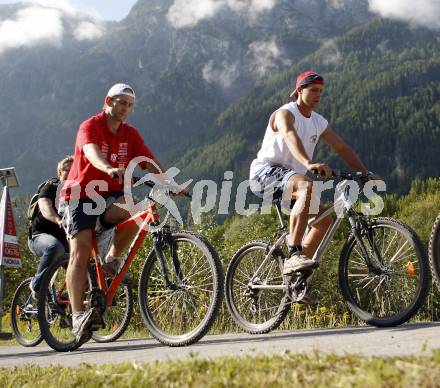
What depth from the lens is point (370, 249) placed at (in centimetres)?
590

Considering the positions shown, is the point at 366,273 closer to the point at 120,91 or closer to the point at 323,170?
the point at 323,170

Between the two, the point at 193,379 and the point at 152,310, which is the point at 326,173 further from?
the point at 193,379

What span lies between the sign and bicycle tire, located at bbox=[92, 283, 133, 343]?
384 centimetres

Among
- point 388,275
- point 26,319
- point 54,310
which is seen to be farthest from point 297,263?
point 26,319

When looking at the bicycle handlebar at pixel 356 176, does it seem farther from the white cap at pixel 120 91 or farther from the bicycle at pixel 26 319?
the bicycle at pixel 26 319

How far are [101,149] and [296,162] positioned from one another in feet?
6.56

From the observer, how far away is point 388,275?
5801mm

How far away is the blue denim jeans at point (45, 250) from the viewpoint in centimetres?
771

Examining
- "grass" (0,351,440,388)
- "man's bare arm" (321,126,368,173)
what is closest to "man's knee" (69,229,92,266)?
"grass" (0,351,440,388)

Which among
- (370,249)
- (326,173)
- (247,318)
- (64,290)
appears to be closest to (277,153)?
(326,173)

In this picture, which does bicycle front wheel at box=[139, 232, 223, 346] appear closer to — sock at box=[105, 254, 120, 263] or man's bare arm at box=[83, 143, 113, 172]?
sock at box=[105, 254, 120, 263]

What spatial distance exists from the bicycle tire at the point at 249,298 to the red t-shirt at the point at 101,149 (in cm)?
160

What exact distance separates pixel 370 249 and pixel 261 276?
56.7 inches

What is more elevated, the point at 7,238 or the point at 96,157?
the point at 96,157
